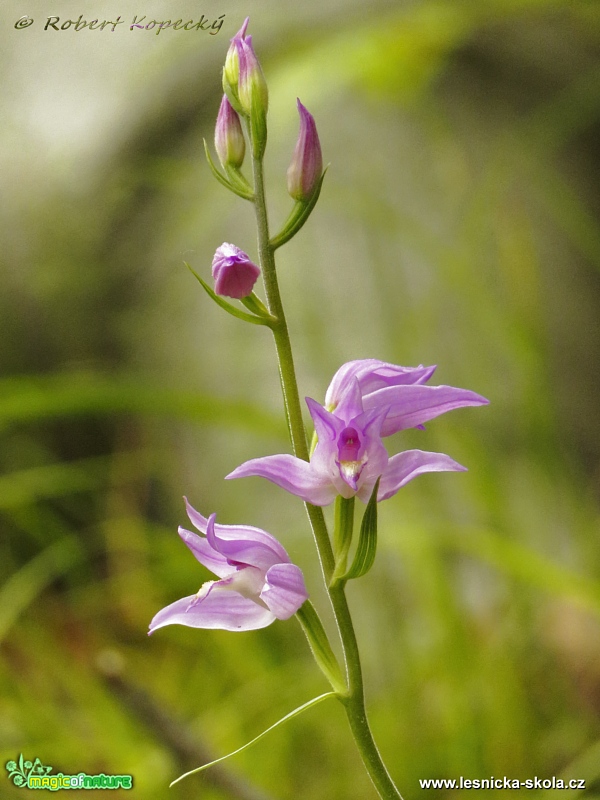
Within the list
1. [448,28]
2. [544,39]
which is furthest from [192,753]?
[544,39]

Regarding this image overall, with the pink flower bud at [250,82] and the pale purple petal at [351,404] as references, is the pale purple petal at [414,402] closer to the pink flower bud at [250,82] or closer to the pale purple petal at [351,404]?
the pale purple petal at [351,404]

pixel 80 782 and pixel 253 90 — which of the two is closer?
pixel 253 90

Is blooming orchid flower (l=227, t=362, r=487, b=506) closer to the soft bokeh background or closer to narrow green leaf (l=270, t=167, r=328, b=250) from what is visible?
narrow green leaf (l=270, t=167, r=328, b=250)

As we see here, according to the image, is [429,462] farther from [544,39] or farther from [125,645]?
[544,39]

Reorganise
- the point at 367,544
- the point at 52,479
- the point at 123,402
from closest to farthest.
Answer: the point at 367,544
the point at 123,402
the point at 52,479

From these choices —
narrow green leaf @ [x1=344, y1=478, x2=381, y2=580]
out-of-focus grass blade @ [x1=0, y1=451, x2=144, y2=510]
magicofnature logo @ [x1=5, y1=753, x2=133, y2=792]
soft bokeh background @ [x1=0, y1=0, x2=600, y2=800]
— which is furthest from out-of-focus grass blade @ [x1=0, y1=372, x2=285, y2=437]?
narrow green leaf @ [x1=344, y1=478, x2=381, y2=580]

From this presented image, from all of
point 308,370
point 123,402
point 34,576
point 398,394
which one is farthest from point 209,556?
point 308,370

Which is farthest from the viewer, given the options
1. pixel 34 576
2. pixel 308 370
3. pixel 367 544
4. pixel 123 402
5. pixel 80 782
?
pixel 308 370

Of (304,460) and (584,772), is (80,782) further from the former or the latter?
(584,772)
